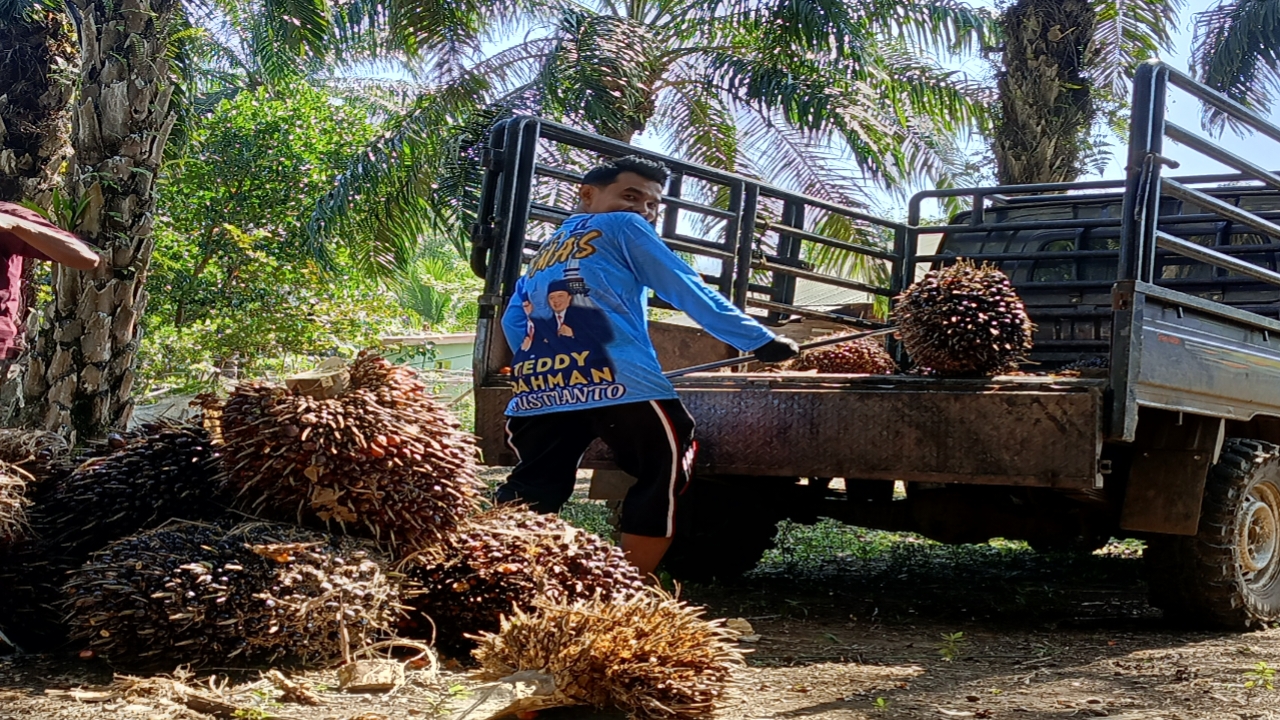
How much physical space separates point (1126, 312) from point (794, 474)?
1438 mm

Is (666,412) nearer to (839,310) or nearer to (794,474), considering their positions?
(794,474)

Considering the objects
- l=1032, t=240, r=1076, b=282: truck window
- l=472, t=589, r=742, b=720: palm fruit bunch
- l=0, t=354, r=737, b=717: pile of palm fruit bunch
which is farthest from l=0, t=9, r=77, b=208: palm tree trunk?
l=1032, t=240, r=1076, b=282: truck window

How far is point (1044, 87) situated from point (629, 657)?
11.1m

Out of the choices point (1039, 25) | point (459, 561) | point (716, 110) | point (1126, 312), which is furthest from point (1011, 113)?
point (459, 561)

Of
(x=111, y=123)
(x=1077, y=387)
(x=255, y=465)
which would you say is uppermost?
(x=111, y=123)

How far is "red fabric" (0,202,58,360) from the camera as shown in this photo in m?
5.06

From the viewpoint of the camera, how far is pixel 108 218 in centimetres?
659

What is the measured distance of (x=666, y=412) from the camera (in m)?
4.46

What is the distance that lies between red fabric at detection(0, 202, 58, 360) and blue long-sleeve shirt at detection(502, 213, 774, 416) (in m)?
2.16

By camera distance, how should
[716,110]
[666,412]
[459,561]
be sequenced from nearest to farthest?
1. [459,561]
2. [666,412]
3. [716,110]

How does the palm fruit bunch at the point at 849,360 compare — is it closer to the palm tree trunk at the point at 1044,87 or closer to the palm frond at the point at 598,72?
the palm tree trunk at the point at 1044,87

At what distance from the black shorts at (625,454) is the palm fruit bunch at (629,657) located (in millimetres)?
1097

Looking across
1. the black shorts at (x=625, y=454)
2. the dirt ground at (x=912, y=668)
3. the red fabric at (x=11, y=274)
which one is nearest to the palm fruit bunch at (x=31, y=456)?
the dirt ground at (x=912, y=668)

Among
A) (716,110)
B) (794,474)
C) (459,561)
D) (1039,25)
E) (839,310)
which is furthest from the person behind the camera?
(716,110)
